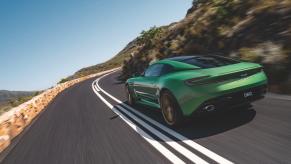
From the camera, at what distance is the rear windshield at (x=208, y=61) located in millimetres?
6430

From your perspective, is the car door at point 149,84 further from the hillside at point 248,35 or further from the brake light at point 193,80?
the hillside at point 248,35

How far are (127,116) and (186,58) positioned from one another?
2764 millimetres

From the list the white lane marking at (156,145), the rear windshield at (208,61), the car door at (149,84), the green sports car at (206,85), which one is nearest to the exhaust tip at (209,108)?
the green sports car at (206,85)

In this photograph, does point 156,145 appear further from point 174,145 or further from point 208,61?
point 208,61

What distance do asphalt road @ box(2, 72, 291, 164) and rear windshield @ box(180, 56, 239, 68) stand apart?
1.08 m

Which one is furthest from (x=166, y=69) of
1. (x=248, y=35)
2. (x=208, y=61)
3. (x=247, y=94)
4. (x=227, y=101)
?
(x=248, y=35)

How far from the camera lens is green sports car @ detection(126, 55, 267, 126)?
18.9 feet

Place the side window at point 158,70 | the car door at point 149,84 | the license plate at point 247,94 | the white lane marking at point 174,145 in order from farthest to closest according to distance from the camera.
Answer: the car door at point 149,84 → the side window at point 158,70 → the license plate at point 247,94 → the white lane marking at point 174,145

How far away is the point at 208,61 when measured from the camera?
670 cm

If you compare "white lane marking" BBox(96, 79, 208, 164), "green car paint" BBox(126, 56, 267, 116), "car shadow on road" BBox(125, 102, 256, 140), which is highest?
"green car paint" BBox(126, 56, 267, 116)

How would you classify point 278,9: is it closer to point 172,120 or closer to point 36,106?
point 172,120

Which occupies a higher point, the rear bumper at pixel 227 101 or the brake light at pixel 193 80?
the brake light at pixel 193 80

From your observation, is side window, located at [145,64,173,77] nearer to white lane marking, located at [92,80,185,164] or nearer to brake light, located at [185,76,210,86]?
brake light, located at [185,76,210,86]

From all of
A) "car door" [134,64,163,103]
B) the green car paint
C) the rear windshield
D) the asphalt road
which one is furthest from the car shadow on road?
the rear windshield
